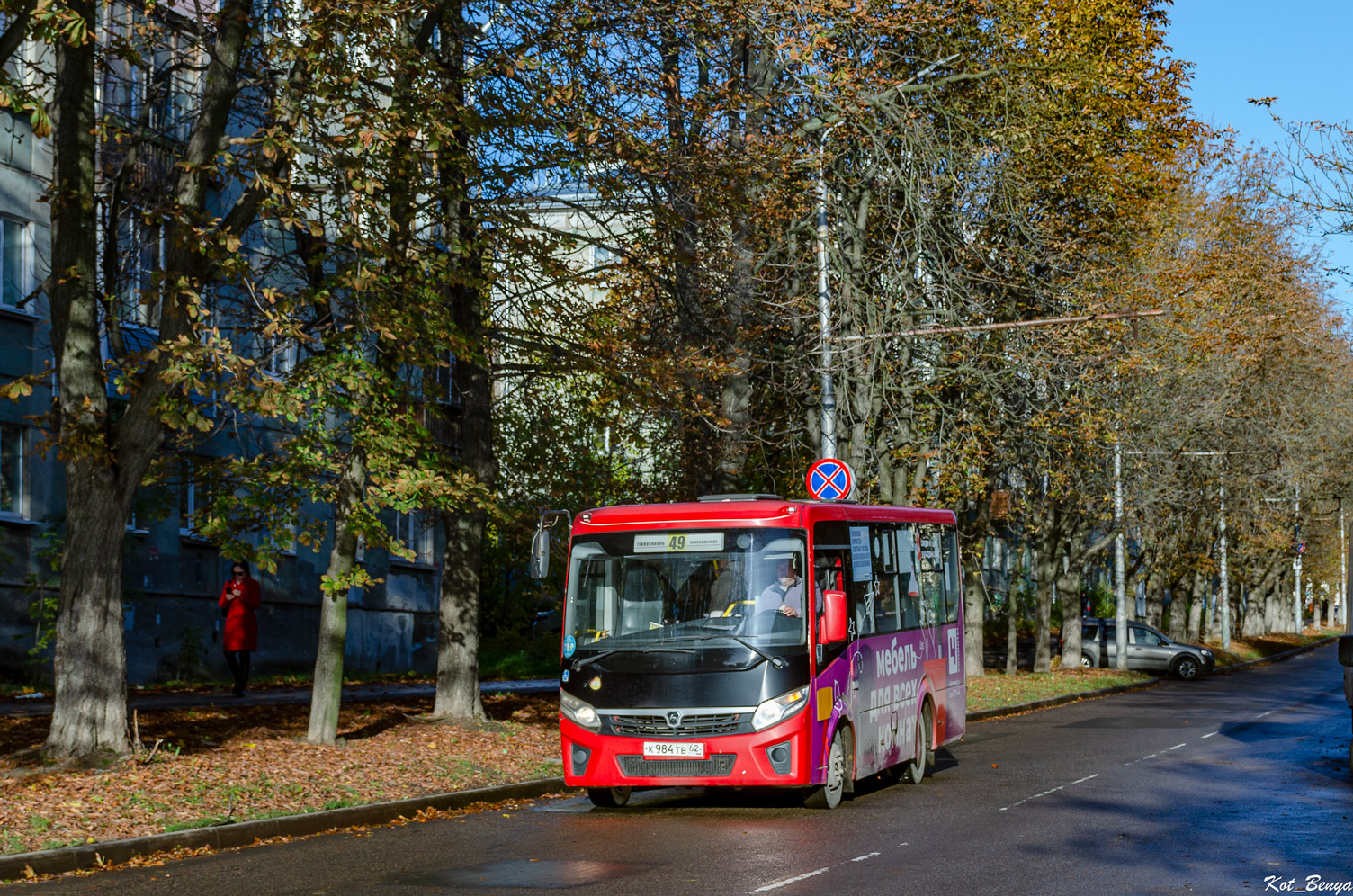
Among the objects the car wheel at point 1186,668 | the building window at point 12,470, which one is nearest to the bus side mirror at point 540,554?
the building window at point 12,470

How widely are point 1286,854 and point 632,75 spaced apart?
1146 centimetres

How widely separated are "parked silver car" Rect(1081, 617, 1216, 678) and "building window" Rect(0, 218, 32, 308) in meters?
30.4

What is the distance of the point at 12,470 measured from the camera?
82.1 feet

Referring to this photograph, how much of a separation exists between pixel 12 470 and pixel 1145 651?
32096 mm

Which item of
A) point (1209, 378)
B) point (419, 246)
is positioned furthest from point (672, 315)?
point (1209, 378)

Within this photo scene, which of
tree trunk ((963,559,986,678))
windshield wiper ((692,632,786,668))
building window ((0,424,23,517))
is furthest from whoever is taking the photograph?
tree trunk ((963,559,986,678))

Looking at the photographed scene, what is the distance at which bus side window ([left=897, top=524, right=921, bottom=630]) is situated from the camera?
16.3 metres

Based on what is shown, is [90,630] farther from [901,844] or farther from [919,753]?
[919,753]

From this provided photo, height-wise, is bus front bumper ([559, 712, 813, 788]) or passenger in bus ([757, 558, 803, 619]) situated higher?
passenger in bus ([757, 558, 803, 619])

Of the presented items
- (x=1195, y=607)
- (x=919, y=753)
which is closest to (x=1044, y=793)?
(x=919, y=753)

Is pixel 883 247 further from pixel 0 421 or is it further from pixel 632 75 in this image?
pixel 0 421

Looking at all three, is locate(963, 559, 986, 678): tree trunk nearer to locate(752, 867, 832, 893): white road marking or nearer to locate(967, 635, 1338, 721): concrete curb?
locate(967, 635, 1338, 721): concrete curb

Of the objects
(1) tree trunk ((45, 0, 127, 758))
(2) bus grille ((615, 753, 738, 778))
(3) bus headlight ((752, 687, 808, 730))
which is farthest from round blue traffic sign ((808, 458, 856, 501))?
(1) tree trunk ((45, 0, 127, 758))

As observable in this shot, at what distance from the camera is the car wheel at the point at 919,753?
1650cm
